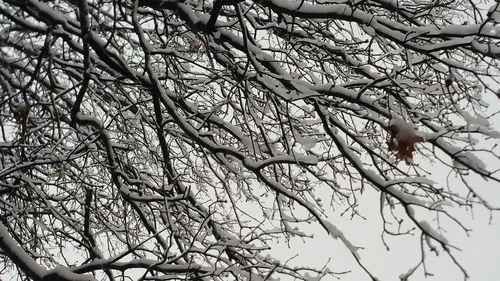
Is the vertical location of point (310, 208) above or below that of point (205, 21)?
below

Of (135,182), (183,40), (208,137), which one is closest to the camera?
(208,137)

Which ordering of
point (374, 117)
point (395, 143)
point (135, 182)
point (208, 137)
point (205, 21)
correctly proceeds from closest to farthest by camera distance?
point (395, 143)
point (205, 21)
point (374, 117)
point (208, 137)
point (135, 182)

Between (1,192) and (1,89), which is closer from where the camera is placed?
(1,89)

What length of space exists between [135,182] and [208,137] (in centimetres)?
77

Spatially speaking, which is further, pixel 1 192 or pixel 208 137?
pixel 1 192

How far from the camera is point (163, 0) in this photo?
3.32 meters

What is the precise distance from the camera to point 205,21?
125 inches

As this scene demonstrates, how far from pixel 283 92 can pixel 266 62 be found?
1.38ft

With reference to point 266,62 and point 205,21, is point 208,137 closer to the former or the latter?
point 266,62

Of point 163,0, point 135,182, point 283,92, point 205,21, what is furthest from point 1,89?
point 283,92

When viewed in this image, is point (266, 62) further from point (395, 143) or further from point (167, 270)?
point (167, 270)

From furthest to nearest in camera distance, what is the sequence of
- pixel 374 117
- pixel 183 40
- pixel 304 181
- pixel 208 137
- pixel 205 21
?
pixel 183 40
pixel 304 181
pixel 208 137
pixel 374 117
pixel 205 21

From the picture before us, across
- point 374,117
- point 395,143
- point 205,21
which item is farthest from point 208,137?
point 395,143

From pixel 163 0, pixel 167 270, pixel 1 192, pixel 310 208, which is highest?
pixel 163 0
